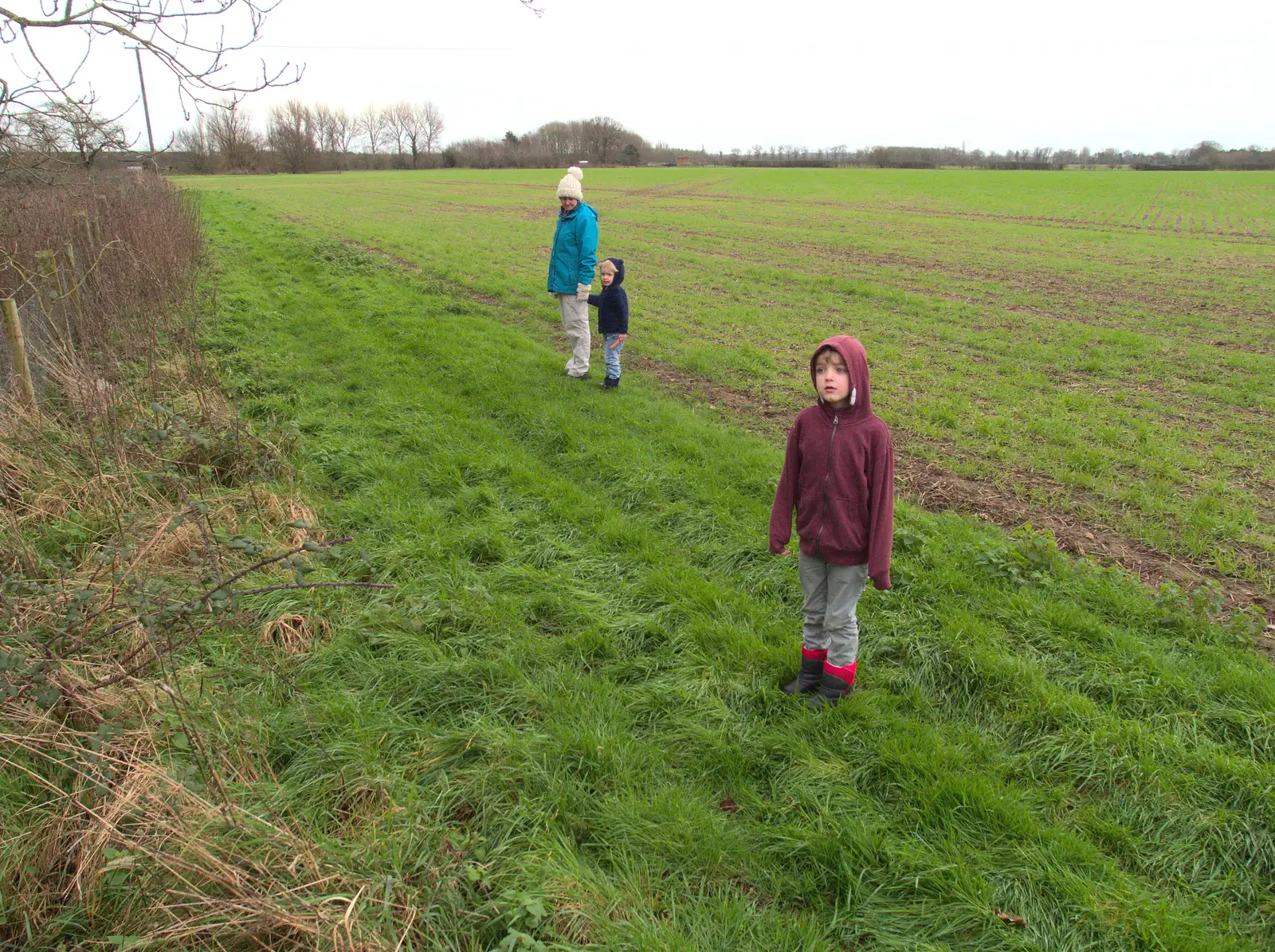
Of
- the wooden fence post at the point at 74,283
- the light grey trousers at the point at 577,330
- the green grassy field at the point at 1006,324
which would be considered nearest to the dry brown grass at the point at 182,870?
the green grassy field at the point at 1006,324

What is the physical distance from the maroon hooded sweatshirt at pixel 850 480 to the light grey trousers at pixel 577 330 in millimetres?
5084

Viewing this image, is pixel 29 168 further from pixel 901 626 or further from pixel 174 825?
pixel 901 626

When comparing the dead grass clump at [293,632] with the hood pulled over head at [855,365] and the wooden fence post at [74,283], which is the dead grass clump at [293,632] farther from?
the wooden fence post at [74,283]

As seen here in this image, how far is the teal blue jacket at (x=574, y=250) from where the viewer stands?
26.2ft

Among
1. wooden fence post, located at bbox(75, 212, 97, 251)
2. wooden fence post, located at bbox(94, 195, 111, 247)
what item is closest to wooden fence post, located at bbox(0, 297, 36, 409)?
wooden fence post, located at bbox(75, 212, 97, 251)

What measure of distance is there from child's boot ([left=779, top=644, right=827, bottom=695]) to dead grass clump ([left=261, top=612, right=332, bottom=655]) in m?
2.40

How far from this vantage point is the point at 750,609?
4.27 meters

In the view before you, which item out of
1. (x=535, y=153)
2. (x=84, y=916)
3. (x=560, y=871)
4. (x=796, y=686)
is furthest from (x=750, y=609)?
(x=535, y=153)

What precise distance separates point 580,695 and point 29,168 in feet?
17.7

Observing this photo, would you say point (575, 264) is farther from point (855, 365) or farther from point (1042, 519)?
point (855, 365)

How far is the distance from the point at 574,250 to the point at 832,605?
5720 millimetres

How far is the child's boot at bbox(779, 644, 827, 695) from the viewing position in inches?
143

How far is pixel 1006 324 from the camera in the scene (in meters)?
12.0

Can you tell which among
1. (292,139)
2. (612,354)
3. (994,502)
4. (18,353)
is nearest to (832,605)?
(994,502)
